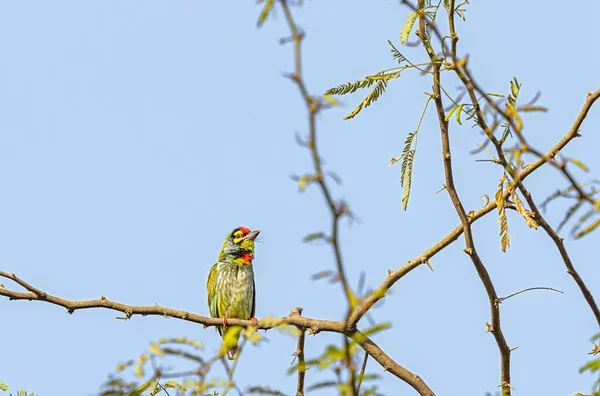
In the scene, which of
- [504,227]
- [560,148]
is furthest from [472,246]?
[560,148]

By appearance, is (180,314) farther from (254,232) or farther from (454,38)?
(254,232)

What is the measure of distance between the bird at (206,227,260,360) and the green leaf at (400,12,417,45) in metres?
5.26

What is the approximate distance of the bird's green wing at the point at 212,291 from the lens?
955 centimetres

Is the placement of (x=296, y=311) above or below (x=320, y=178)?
above

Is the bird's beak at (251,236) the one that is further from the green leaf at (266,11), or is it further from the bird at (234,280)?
the green leaf at (266,11)

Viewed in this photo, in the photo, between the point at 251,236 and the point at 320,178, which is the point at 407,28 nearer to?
the point at 320,178

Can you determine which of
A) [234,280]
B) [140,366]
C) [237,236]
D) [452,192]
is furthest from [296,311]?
[237,236]

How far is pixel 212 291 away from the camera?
9609mm

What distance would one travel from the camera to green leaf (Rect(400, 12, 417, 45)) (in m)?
4.43

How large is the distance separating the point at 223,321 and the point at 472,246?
6.60 feet

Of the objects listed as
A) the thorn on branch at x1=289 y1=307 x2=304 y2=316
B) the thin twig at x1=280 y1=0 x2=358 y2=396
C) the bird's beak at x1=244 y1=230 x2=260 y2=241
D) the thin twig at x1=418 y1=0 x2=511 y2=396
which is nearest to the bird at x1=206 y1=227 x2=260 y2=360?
the bird's beak at x1=244 y1=230 x2=260 y2=241

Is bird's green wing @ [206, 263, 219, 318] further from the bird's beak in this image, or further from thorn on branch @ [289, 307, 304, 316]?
thorn on branch @ [289, 307, 304, 316]

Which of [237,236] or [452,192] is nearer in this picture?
[452,192]

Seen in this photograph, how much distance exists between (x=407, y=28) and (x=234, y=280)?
5433 millimetres
